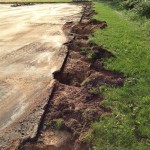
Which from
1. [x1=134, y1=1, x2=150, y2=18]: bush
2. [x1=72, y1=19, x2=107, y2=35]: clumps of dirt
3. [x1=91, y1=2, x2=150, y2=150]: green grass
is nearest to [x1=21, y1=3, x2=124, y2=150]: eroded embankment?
[x1=91, y1=2, x2=150, y2=150]: green grass

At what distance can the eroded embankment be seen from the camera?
19.8ft

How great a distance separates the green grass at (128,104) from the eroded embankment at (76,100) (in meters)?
0.23

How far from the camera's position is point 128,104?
23.5 ft

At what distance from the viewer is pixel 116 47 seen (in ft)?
38.4

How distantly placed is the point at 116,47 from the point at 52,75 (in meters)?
3.37

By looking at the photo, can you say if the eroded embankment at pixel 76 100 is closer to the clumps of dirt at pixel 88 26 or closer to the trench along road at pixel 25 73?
the trench along road at pixel 25 73

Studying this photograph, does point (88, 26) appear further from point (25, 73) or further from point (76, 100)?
Answer: point (76, 100)

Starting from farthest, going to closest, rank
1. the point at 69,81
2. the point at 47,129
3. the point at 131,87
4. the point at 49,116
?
the point at 69,81, the point at 131,87, the point at 49,116, the point at 47,129

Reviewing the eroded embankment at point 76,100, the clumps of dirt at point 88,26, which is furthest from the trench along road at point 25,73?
the clumps of dirt at point 88,26

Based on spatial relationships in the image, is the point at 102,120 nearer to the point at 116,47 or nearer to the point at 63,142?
the point at 63,142

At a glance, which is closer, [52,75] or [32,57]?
[52,75]

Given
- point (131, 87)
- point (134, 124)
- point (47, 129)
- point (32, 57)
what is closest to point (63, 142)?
point (47, 129)

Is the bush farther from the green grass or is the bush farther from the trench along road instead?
the green grass

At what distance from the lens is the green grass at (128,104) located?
5.83 m
